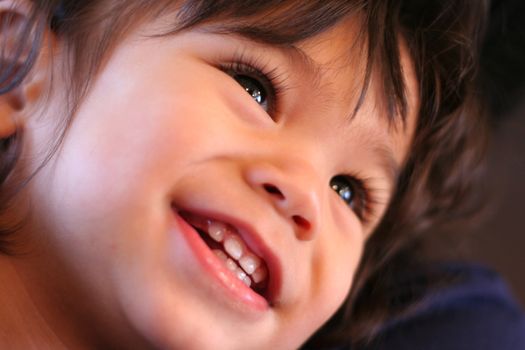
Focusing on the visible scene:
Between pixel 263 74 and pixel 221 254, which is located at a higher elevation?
pixel 263 74

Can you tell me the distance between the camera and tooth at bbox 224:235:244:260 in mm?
783

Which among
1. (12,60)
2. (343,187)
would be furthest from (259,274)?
(12,60)

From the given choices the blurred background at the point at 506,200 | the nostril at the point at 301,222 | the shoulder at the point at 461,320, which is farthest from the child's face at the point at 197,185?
the blurred background at the point at 506,200

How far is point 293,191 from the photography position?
30.3 inches

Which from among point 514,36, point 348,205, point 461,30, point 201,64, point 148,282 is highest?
point 514,36

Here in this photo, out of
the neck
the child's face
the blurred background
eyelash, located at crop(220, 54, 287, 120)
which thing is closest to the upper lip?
the child's face

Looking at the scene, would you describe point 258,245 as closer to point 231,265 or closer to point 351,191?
point 231,265

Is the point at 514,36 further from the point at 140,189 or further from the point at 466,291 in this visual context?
the point at 140,189

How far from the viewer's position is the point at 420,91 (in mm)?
965

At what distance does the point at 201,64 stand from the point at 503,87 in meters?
0.76

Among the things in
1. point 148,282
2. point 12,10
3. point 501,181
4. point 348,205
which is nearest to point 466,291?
point 348,205

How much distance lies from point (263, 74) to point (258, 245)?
0.21 meters

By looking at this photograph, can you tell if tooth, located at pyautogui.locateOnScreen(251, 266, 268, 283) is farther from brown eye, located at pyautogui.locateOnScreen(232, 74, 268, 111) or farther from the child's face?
brown eye, located at pyautogui.locateOnScreen(232, 74, 268, 111)

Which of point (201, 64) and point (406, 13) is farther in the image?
point (406, 13)
